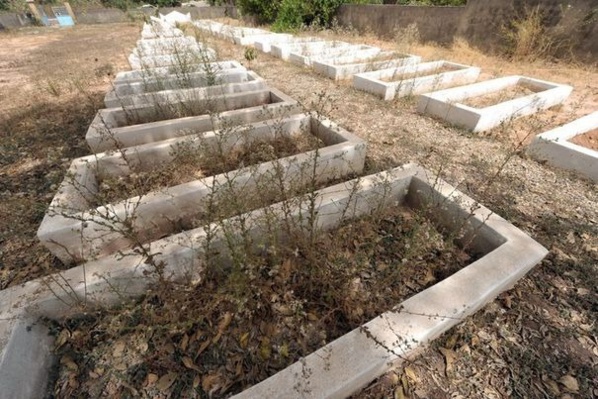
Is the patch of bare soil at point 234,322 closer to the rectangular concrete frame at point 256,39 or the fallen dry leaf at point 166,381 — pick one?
the fallen dry leaf at point 166,381

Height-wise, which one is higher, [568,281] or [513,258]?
[513,258]

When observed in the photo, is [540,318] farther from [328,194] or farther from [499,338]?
[328,194]

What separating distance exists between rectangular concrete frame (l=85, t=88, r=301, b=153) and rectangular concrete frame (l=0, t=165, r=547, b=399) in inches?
65.6

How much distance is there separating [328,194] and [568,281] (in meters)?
1.75

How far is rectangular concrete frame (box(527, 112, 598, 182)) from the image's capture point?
9.68ft

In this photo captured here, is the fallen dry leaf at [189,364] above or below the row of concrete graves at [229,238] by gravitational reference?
below

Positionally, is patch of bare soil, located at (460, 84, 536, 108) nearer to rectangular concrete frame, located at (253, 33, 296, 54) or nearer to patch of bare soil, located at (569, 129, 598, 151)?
patch of bare soil, located at (569, 129, 598, 151)

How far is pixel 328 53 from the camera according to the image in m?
7.53

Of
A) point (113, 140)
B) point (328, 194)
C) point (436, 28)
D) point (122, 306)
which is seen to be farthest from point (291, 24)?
point (122, 306)

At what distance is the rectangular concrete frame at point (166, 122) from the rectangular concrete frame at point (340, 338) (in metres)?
1.67

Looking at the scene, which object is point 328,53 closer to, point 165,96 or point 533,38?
point 533,38

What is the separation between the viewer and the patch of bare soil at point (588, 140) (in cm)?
342

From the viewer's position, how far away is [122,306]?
1.74m

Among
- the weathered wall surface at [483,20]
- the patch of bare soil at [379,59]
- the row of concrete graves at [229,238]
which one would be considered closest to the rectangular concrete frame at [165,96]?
the row of concrete graves at [229,238]
